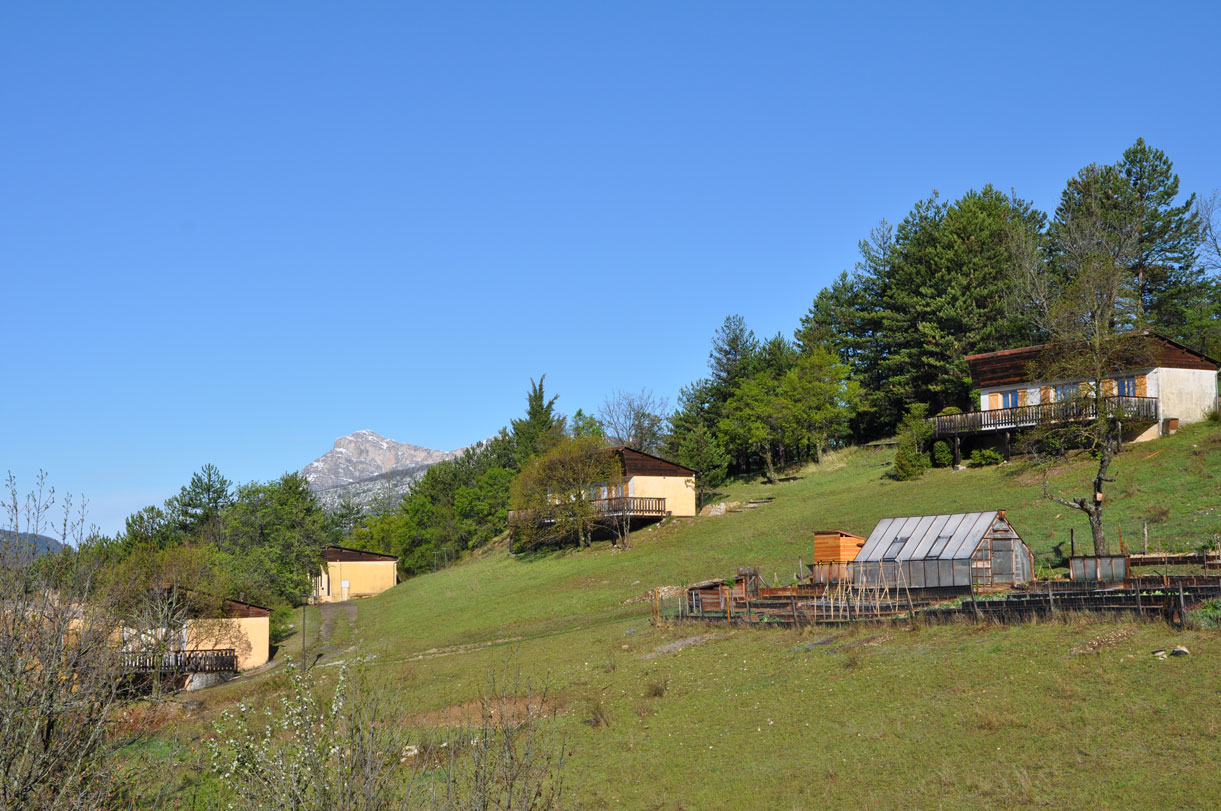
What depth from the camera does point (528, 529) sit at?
66.8 meters

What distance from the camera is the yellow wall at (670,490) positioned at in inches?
2551

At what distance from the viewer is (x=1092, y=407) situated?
46906 mm

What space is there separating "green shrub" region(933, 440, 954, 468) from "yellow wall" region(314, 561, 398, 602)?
146 ft

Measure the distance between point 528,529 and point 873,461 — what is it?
24563mm

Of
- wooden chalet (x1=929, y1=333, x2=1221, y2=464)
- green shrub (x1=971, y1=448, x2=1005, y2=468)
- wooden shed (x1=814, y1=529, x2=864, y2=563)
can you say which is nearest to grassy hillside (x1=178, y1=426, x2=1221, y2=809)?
wooden shed (x1=814, y1=529, x2=864, y2=563)

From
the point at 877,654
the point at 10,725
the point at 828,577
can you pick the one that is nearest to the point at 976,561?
the point at 828,577

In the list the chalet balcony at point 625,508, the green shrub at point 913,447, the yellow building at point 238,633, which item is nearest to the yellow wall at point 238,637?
the yellow building at point 238,633

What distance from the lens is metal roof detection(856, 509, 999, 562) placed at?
35.4 meters

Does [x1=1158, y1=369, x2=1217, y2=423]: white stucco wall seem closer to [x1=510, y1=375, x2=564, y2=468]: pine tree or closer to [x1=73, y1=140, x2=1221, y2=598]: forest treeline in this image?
[x1=73, y1=140, x2=1221, y2=598]: forest treeline

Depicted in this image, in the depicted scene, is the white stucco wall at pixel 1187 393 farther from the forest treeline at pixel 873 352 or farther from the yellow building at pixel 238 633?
the yellow building at pixel 238 633

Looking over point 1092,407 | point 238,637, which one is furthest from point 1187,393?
point 238,637

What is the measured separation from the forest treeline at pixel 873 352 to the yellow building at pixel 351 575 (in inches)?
78.2

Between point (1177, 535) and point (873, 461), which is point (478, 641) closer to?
point (1177, 535)

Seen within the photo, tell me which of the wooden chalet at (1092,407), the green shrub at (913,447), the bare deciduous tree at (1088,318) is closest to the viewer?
the bare deciduous tree at (1088,318)
